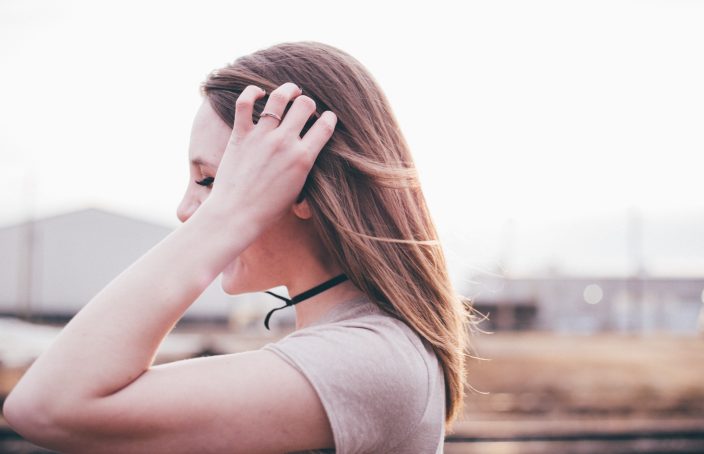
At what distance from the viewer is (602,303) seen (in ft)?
132

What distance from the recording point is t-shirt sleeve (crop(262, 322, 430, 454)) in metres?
1.21

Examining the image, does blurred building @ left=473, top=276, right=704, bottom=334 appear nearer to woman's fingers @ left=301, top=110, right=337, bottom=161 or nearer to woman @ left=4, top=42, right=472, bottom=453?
woman @ left=4, top=42, right=472, bottom=453

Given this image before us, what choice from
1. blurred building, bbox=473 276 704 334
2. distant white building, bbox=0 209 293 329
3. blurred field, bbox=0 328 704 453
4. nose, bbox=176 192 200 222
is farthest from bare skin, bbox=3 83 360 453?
blurred building, bbox=473 276 704 334

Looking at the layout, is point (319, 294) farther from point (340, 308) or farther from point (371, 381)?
point (371, 381)

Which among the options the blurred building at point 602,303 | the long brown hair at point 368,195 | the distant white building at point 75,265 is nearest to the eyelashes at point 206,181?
the long brown hair at point 368,195

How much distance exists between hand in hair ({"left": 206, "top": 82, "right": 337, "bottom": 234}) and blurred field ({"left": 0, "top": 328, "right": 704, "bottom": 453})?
3.83 meters

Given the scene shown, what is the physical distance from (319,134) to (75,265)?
36.5 metres

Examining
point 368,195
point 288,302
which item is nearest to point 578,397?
point 288,302

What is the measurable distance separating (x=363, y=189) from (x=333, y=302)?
289 millimetres

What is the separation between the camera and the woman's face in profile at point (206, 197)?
152 cm

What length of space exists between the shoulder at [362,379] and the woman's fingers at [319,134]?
37 centimetres

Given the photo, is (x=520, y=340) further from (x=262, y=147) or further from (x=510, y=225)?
(x=262, y=147)

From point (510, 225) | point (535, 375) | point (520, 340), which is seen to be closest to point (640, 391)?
point (535, 375)

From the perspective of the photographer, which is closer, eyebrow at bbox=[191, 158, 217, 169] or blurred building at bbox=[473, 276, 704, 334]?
eyebrow at bbox=[191, 158, 217, 169]
